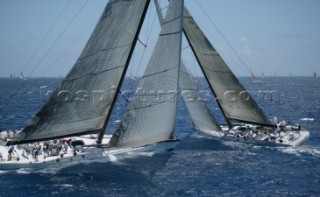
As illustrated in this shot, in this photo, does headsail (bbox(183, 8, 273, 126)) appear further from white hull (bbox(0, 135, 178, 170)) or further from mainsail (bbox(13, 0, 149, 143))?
mainsail (bbox(13, 0, 149, 143))

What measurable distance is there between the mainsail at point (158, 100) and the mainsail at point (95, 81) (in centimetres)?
219

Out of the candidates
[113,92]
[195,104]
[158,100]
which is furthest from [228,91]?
[113,92]

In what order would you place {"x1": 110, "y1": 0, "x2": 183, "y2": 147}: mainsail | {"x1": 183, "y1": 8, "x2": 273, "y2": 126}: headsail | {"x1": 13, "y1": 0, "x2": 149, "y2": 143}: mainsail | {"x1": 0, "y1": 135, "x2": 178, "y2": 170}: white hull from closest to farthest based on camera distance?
{"x1": 13, "y1": 0, "x2": 149, "y2": 143}: mainsail
{"x1": 110, "y1": 0, "x2": 183, "y2": 147}: mainsail
{"x1": 0, "y1": 135, "x2": 178, "y2": 170}: white hull
{"x1": 183, "y1": 8, "x2": 273, "y2": 126}: headsail

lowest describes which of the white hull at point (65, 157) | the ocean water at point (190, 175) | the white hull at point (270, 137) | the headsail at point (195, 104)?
the ocean water at point (190, 175)

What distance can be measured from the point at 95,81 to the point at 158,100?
5213 mm

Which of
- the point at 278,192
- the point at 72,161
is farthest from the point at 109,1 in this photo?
the point at 278,192

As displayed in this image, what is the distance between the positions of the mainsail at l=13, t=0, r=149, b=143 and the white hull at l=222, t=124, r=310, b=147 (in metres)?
19.4

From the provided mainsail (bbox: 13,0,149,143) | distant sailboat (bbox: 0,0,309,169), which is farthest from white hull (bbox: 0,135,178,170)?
mainsail (bbox: 13,0,149,143)

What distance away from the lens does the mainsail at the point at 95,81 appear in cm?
3106

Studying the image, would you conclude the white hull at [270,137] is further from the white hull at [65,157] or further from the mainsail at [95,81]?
the mainsail at [95,81]

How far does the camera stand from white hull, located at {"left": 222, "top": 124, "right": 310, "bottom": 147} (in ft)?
147

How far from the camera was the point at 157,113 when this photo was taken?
32250 millimetres

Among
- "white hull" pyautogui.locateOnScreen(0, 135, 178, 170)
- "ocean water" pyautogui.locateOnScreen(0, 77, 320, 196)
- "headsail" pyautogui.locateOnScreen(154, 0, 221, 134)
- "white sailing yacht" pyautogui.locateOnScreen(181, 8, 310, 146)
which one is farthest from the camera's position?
"headsail" pyautogui.locateOnScreen(154, 0, 221, 134)

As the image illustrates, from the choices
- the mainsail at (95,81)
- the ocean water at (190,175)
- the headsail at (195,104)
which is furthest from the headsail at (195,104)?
the mainsail at (95,81)
